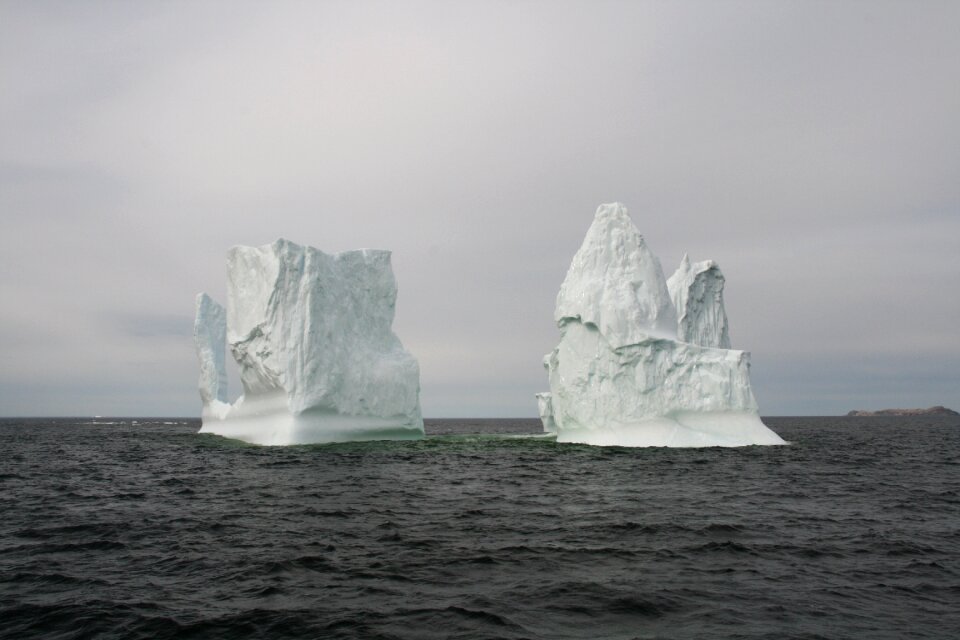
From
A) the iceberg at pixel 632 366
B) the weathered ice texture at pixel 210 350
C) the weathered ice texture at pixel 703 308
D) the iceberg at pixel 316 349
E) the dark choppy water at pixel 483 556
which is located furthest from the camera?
the weathered ice texture at pixel 210 350

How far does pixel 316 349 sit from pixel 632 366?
15.2m

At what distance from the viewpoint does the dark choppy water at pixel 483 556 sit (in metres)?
7.04

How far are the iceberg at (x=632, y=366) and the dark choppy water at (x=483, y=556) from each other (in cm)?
922

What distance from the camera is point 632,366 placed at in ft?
98.3

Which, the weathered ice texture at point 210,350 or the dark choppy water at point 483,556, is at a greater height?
the weathered ice texture at point 210,350

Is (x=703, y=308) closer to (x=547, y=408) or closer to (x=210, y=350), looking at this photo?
(x=547, y=408)

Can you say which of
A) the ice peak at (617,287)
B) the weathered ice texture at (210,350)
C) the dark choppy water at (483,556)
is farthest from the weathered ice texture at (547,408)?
the dark choppy water at (483,556)

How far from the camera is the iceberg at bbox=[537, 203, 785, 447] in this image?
2888 centimetres

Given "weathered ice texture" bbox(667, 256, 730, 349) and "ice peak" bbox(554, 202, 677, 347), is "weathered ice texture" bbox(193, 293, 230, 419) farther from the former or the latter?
"weathered ice texture" bbox(667, 256, 730, 349)

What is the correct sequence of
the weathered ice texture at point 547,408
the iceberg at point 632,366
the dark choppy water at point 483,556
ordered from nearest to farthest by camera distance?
1. the dark choppy water at point 483,556
2. the iceberg at point 632,366
3. the weathered ice texture at point 547,408

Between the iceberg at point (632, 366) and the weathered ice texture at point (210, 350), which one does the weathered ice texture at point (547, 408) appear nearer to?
the iceberg at point (632, 366)

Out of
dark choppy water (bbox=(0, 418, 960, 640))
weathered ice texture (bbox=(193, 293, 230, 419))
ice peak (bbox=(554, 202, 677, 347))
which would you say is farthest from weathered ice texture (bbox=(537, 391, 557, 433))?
dark choppy water (bbox=(0, 418, 960, 640))

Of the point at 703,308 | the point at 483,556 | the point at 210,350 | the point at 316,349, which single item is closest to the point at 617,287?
the point at 703,308

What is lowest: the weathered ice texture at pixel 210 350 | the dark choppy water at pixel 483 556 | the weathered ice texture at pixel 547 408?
the dark choppy water at pixel 483 556
